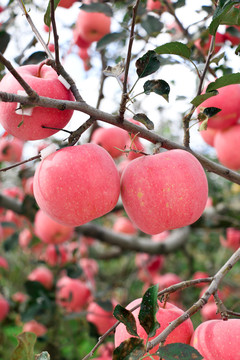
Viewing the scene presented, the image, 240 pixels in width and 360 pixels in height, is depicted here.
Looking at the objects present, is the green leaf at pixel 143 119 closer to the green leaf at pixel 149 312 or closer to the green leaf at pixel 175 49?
the green leaf at pixel 175 49

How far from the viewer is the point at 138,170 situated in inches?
25.9

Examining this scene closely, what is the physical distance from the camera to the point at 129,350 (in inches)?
18.7

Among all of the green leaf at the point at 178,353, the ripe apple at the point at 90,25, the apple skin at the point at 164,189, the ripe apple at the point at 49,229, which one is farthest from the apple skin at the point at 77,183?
the ripe apple at the point at 49,229

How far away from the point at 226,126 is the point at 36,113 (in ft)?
2.24

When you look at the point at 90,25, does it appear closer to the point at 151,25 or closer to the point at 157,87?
the point at 151,25

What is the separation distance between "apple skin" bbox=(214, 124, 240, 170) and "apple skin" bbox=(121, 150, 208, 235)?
50cm

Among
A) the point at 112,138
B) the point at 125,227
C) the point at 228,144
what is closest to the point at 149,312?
the point at 228,144

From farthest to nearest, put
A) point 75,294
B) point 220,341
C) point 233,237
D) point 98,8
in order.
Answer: point 233,237
point 75,294
point 98,8
point 220,341

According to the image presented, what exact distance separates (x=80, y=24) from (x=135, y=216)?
41.0 inches

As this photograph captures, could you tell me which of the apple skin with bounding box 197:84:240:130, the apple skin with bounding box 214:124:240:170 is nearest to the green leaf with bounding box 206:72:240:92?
the apple skin with bounding box 197:84:240:130

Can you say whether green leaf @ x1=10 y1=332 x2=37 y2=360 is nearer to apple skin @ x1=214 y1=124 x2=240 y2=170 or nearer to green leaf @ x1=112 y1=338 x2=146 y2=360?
green leaf @ x1=112 y1=338 x2=146 y2=360

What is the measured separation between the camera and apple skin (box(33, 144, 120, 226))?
2.05 ft

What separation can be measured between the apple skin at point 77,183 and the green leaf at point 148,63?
17cm

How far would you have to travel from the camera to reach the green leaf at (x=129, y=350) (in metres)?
0.47
